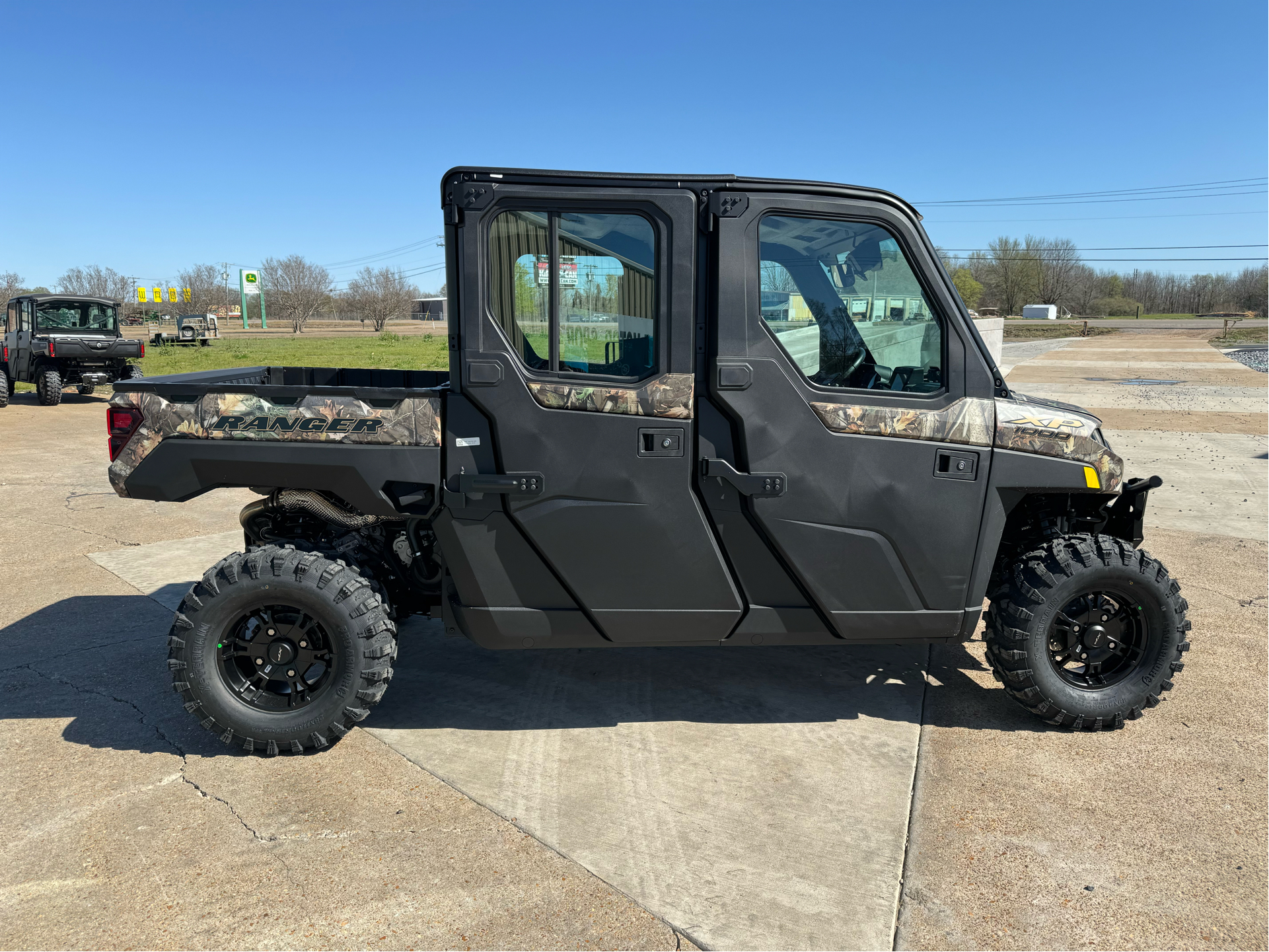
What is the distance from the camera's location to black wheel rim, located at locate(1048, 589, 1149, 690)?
3.93m

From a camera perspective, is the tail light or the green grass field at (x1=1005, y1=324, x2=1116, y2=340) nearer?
the tail light

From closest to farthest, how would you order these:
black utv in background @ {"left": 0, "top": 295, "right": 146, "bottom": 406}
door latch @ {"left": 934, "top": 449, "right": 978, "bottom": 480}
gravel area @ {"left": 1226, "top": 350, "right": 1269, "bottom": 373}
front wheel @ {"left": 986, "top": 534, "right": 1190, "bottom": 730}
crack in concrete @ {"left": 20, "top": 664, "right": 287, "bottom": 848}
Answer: crack in concrete @ {"left": 20, "top": 664, "right": 287, "bottom": 848} → door latch @ {"left": 934, "top": 449, "right": 978, "bottom": 480} → front wheel @ {"left": 986, "top": 534, "right": 1190, "bottom": 730} → black utv in background @ {"left": 0, "top": 295, "right": 146, "bottom": 406} → gravel area @ {"left": 1226, "top": 350, "right": 1269, "bottom": 373}

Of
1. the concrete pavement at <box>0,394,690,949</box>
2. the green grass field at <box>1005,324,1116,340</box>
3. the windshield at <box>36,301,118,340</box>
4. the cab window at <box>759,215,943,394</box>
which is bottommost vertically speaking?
the concrete pavement at <box>0,394,690,949</box>

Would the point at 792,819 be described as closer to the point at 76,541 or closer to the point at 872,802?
the point at 872,802

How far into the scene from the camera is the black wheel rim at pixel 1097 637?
393 cm

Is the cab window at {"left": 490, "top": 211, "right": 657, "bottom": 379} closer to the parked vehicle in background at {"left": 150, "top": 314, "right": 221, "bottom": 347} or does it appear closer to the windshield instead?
the windshield

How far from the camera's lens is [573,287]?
3.46 m

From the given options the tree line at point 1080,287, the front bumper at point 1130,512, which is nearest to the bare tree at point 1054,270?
the tree line at point 1080,287

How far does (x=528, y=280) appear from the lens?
3.46 meters

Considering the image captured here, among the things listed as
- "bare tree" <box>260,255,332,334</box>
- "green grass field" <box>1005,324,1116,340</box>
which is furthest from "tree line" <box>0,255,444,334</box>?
"green grass field" <box>1005,324,1116,340</box>

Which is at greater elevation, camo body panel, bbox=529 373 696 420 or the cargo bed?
camo body panel, bbox=529 373 696 420

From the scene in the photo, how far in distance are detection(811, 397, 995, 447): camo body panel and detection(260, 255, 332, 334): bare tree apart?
10356 cm

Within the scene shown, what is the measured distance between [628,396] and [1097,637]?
92.5 inches

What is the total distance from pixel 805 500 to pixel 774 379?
0.50 metres
